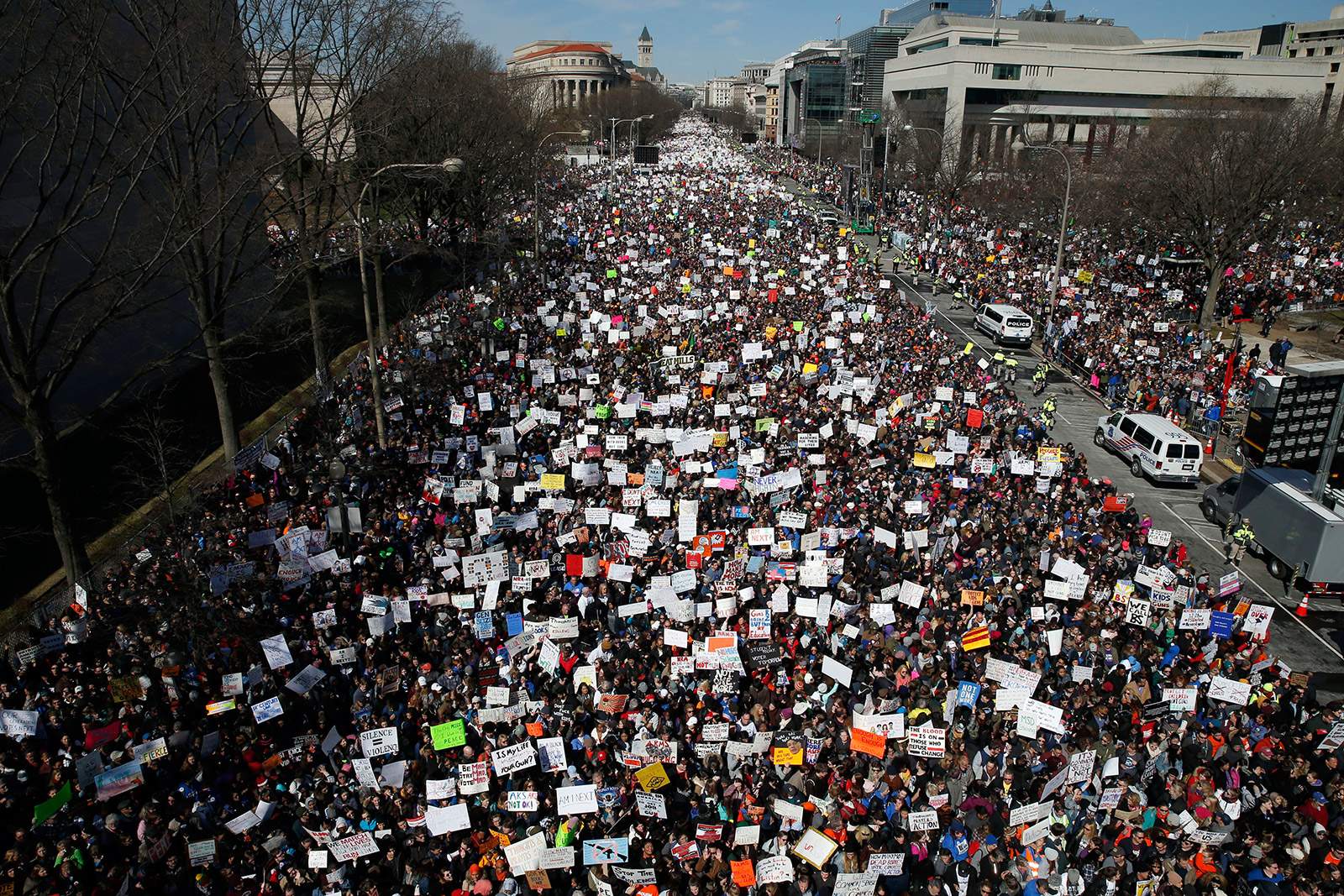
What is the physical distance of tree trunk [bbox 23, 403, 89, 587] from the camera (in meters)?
13.3

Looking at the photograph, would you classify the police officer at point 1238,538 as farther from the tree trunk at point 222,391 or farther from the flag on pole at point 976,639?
the tree trunk at point 222,391

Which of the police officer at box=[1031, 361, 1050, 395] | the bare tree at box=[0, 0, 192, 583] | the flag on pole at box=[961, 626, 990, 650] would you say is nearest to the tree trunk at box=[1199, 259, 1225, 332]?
the police officer at box=[1031, 361, 1050, 395]

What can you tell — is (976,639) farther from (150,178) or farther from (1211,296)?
(1211,296)

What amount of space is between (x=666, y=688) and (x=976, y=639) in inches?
179

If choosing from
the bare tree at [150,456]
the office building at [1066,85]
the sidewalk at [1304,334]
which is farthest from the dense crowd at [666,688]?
the office building at [1066,85]

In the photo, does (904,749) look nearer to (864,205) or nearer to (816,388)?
(816,388)

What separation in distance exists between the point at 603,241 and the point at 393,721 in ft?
117

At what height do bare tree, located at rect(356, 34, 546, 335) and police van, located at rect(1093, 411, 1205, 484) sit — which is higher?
bare tree, located at rect(356, 34, 546, 335)

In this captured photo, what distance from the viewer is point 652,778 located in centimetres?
905

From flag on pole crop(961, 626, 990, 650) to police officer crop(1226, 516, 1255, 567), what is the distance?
847cm

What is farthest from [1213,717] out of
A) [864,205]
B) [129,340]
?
[864,205]

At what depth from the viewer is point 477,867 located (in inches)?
320

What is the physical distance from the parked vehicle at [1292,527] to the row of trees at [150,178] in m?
17.0

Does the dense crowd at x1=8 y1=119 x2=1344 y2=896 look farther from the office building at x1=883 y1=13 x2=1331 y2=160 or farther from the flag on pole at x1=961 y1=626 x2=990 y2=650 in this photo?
the office building at x1=883 y1=13 x2=1331 y2=160
